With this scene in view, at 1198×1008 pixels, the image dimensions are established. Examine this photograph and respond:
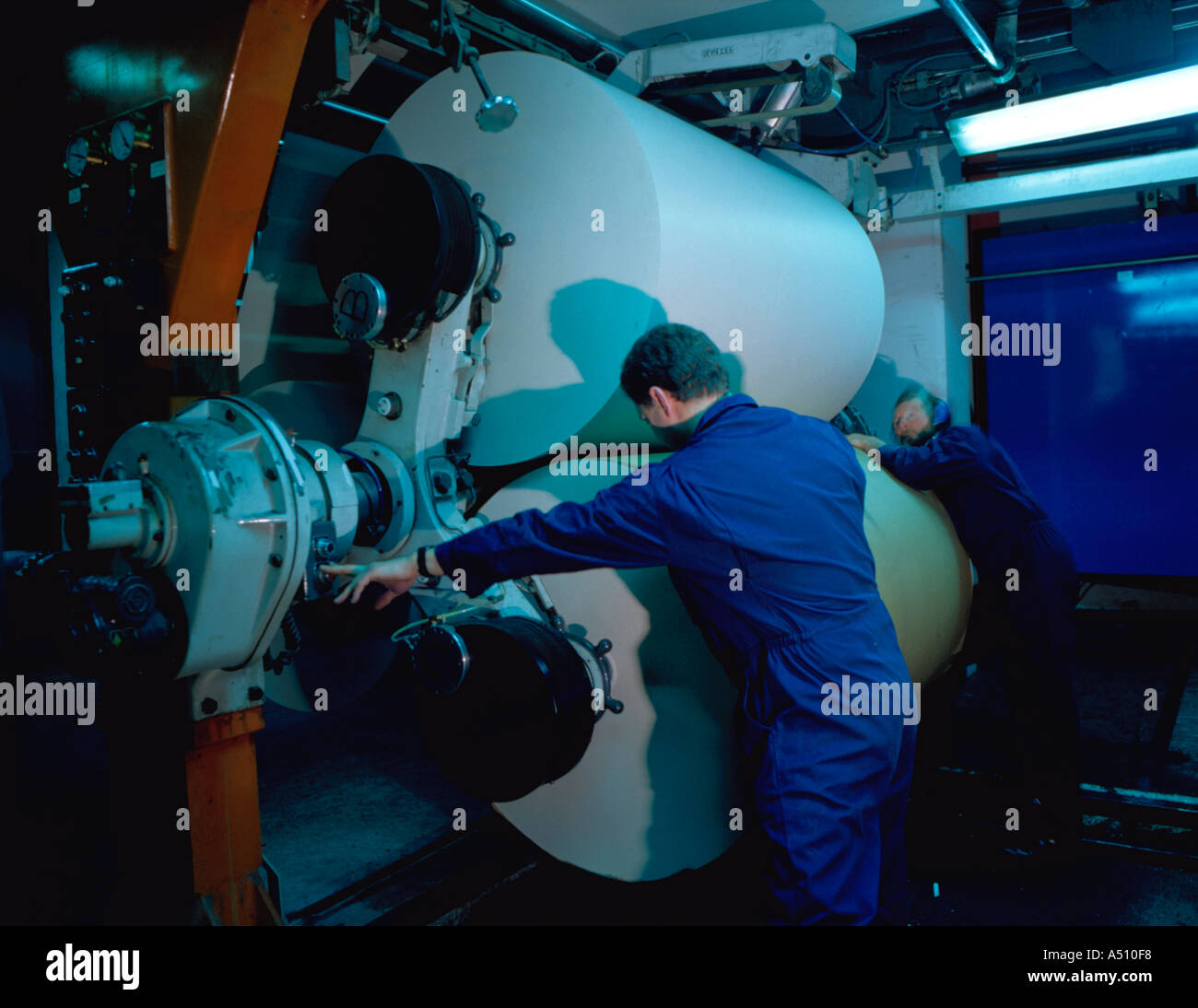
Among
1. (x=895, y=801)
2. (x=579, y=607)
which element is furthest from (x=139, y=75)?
(x=895, y=801)

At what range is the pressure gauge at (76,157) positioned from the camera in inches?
64.9

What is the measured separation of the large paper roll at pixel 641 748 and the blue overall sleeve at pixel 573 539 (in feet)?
1.14

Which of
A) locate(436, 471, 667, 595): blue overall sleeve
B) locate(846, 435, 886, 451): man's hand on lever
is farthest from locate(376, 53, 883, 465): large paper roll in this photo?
locate(846, 435, 886, 451): man's hand on lever

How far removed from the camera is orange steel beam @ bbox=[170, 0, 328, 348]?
1.53 m

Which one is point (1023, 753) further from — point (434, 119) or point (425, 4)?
point (425, 4)

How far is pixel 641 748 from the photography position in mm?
1931

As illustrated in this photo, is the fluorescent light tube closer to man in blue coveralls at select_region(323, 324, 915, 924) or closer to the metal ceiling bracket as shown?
the metal ceiling bracket

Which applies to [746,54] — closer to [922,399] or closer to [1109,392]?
[922,399]

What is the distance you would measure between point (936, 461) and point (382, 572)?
1.76 meters

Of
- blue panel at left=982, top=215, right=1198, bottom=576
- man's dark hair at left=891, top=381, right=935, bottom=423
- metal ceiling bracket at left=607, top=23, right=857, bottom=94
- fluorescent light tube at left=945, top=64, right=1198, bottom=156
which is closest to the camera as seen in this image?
metal ceiling bracket at left=607, top=23, right=857, bottom=94

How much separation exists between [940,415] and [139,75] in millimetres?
2546

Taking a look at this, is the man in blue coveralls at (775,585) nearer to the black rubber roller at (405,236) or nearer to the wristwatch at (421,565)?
the wristwatch at (421,565)

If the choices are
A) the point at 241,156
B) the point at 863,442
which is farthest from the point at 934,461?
the point at 241,156

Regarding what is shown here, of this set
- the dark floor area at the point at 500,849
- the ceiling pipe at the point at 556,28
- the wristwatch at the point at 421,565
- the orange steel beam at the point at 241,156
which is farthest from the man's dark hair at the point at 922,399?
the orange steel beam at the point at 241,156
